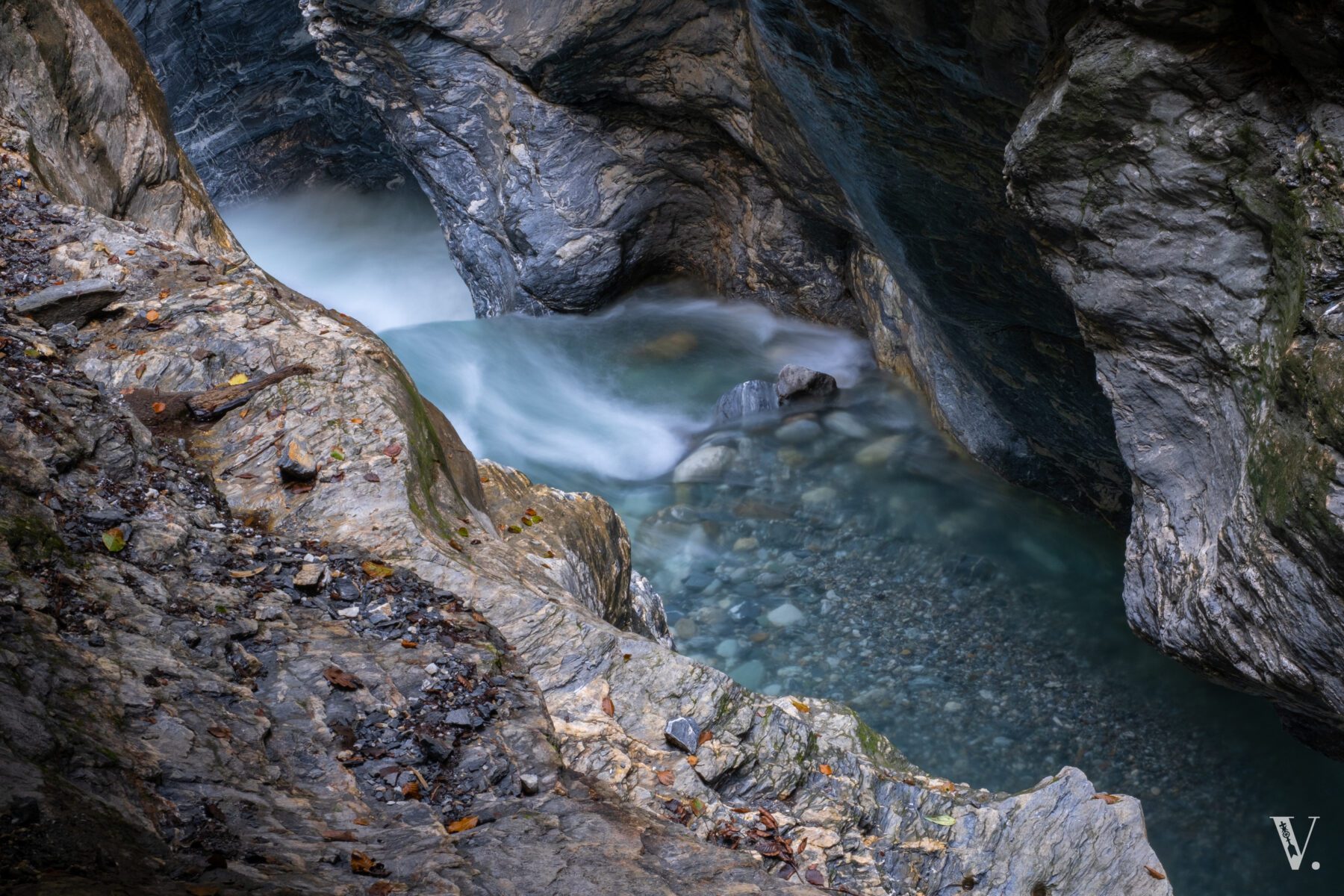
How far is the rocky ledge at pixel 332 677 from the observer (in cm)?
197

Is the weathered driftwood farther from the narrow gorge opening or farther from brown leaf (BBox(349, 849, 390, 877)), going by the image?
the narrow gorge opening

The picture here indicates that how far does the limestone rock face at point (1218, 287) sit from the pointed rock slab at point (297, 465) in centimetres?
311

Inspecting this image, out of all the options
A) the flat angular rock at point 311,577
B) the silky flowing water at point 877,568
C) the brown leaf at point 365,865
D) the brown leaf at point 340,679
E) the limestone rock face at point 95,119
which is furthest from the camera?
the silky flowing water at point 877,568

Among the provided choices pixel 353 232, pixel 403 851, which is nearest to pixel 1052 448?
pixel 403 851

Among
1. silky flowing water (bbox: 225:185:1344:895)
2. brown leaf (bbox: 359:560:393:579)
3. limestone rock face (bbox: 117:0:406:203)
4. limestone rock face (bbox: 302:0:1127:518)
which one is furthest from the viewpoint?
limestone rock face (bbox: 117:0:406:203)

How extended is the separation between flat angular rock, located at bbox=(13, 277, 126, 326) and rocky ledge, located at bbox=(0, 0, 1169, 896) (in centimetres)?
3

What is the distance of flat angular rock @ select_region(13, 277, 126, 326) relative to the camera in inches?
152

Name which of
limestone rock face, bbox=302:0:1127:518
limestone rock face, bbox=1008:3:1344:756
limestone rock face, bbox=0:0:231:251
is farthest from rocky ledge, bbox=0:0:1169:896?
limestone rock face, bbox=302:0:1127:518

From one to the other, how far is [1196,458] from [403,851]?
3587 millimetres

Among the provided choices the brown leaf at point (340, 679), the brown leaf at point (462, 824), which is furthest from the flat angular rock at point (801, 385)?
the brown leaf at point (462, 824)

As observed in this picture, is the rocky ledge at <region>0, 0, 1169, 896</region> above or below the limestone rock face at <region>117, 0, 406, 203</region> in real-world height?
below

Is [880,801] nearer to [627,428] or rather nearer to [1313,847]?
[1313,847]

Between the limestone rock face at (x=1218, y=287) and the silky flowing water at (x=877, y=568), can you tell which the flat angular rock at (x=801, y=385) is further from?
the limestone rock face at (x=1218, y=287)
